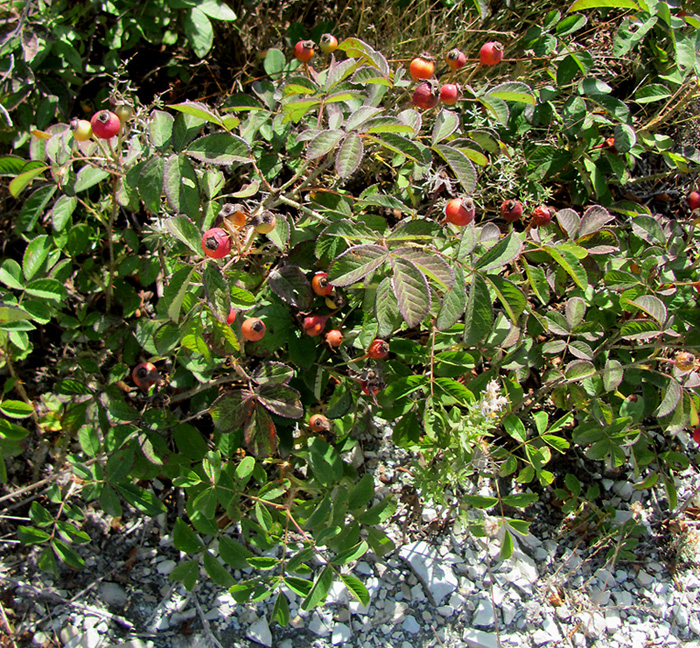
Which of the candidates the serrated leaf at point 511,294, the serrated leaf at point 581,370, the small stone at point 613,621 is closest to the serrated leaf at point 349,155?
the serrated leaf at point 511,294

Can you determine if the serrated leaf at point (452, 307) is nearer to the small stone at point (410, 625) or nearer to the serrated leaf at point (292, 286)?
the serrated leaf at point (292, 286)

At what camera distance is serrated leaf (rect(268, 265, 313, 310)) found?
4.80ft

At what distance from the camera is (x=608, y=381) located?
1596 mm

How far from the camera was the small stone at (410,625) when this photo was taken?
1.66 metres

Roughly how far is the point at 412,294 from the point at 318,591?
71 centimetres

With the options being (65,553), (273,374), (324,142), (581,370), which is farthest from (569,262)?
(65,553)

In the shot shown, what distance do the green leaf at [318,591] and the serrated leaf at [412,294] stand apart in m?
0.63

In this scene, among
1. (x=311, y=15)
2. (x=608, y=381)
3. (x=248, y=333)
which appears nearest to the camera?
(x=248, y=333)

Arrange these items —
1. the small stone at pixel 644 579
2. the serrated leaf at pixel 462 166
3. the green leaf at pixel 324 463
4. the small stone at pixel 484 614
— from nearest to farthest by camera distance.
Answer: the serrated leaf at pixel 462 166, the green leaf at pixel 324 463, the small stone at pixel 484 614, the small stone at pixel 644 579

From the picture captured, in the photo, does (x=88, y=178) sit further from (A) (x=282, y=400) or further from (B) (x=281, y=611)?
(B) (x=281, y=611)

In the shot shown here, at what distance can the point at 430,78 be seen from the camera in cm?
152

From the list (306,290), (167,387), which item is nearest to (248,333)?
(306,290)

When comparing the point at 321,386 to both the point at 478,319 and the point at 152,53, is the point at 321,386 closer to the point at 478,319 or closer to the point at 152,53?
the point at 478,319

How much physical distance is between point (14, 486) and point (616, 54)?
2.24 meters
